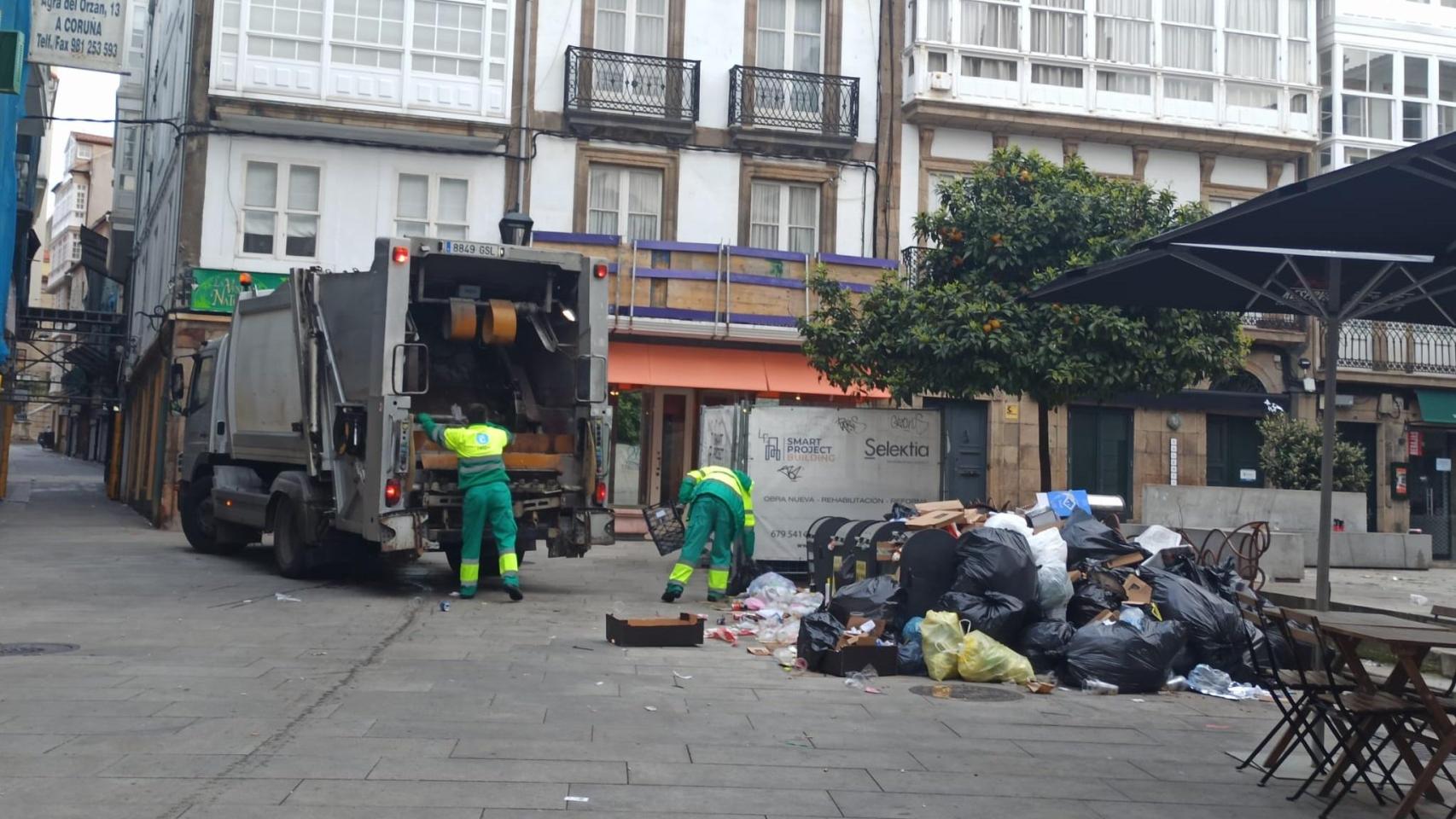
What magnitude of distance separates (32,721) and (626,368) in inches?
592

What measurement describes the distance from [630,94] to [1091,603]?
49.6 ft

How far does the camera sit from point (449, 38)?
21.4 meters

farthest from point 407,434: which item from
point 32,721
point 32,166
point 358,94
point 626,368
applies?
point 32,166

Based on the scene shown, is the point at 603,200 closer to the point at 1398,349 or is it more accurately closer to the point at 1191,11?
the point at 1191,11

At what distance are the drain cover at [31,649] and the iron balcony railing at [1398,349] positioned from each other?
74.5 feet

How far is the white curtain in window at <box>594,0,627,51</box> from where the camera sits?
22.3 metres

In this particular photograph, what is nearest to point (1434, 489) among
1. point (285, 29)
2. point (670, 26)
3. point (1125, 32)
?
point (1125, 32)

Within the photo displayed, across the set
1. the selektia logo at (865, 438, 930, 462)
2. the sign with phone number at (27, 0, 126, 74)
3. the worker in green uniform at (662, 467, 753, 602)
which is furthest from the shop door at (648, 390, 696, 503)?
the worker in green uniform at (662, 467, 753, 602)

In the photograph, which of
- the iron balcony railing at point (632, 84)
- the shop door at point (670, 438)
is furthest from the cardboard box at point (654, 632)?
the iron balcony railing at point (632, 84)

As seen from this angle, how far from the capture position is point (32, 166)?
3219 cm

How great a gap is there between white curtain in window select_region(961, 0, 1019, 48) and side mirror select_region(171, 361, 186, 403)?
1371 cm

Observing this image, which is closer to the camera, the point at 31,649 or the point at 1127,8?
the point at 31,649

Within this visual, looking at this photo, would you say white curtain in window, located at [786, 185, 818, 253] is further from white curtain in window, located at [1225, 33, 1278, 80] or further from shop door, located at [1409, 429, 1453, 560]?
shop door, located at [1409, 429, 1453, 560]

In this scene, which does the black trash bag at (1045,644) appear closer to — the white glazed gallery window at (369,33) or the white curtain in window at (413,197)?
the white curtain in window at (413,197)
